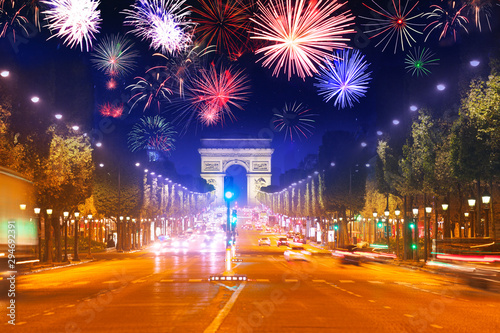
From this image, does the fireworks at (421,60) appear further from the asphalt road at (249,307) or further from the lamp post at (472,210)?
the asphalt road at (249,307)

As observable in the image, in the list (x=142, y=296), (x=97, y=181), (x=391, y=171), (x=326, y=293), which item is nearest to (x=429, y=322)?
(x=326, y=293)

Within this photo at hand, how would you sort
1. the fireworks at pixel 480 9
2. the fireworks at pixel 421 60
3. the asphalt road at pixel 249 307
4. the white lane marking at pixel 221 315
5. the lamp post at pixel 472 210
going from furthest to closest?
the fireworks at pixel 421 60
the lamp post at pixel 472 210
the fireworks at pixel 480 9
the asphalt road at pixel 249 307
the white lane marking at pixel 221 315

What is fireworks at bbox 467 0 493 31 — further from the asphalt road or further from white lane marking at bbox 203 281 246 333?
white lane marking at bbox 203 281 246 333

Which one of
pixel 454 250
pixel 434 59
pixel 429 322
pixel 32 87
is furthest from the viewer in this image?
pixel 434 59

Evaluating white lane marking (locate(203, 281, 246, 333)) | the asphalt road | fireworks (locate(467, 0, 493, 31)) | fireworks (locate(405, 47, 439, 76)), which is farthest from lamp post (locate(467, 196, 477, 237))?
white lane marking (locate(203, 281, 246, 333))

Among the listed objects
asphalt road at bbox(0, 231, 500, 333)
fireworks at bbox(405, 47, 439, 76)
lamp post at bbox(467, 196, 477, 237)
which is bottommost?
asphalt road at bbox(0, 231, 500, 333)

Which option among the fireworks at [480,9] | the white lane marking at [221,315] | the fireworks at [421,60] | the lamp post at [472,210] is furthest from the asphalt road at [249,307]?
the fireworks at [421,60]

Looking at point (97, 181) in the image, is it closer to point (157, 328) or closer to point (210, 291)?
point (210, 291)

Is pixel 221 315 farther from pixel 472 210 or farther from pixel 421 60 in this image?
pixel 421 60
